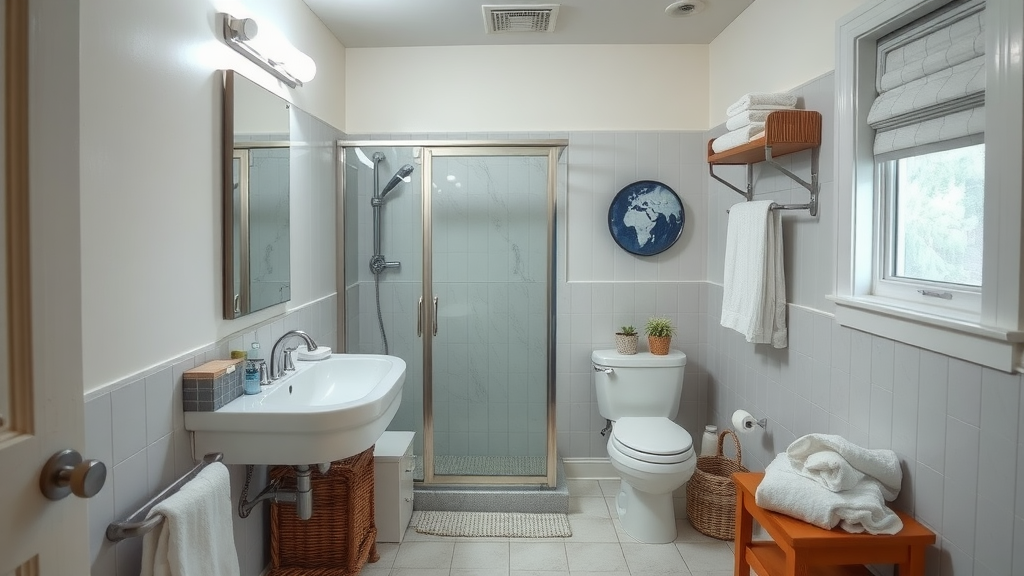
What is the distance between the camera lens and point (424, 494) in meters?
3.07

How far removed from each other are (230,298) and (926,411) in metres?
2.08

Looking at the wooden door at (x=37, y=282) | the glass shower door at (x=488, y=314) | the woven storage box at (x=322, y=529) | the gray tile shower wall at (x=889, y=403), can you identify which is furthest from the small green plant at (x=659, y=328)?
the wooden door at (x=37, y=282)

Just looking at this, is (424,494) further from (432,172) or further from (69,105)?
(69,105)

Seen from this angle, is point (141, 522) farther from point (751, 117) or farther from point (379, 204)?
point (751, 117)

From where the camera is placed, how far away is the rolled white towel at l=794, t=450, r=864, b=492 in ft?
5.74

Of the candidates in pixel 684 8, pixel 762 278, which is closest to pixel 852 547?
pixel 762 278

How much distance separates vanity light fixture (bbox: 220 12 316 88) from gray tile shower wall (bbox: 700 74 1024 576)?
75.7 inches

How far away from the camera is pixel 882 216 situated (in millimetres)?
2037

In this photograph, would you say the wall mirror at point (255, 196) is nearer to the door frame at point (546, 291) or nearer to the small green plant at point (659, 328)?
the door frame at point (546, 291)

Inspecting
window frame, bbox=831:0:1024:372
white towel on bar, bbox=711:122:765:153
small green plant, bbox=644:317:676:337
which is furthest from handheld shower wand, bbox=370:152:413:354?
window frame, bbox=831:0:1024:372

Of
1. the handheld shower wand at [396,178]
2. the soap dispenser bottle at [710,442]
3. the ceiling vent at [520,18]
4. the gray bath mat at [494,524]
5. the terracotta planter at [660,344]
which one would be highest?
the ceiling vent at [520,18]

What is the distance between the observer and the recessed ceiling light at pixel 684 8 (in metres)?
2.78

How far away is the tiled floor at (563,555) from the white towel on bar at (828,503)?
0.86m

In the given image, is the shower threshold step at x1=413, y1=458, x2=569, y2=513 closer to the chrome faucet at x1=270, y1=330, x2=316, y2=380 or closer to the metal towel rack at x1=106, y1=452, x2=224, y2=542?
the chrome faucet at x1=270, y1=330, x2=316, y2=380
